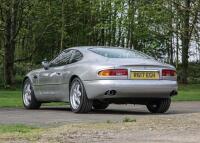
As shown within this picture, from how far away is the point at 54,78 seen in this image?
13.1 meters

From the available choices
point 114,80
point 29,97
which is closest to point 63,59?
point 29,97

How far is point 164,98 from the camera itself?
12.4 metres

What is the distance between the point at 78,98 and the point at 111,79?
0.86m

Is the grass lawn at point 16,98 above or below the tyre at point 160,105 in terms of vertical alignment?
below

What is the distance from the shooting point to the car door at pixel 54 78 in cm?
1281

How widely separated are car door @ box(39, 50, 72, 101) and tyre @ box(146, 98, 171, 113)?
6.46ft

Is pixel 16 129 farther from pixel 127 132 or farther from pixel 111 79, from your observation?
pixel 111 79

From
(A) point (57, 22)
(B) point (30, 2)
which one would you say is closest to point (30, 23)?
(A) point (57, 22)

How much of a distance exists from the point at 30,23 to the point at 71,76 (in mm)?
25217

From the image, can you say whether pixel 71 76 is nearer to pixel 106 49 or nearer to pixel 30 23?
pixel 106 49

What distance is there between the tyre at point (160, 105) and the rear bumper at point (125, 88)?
2.62ft

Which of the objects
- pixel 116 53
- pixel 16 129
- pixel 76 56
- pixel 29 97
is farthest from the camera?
pixel 29 97

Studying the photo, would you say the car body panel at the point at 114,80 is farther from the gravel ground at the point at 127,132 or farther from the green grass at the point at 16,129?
the green grass at the point at 16,129

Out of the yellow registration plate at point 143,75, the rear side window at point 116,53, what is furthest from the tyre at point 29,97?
the yellow registration plate at point 143,75
